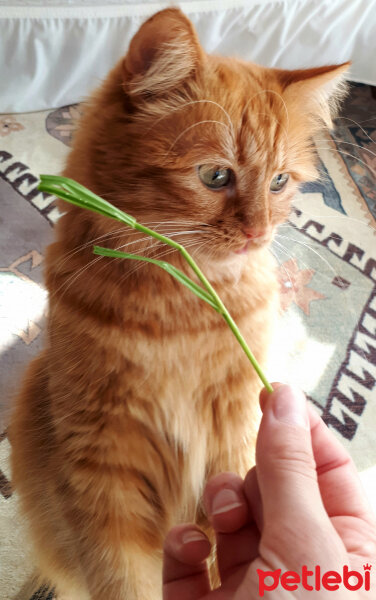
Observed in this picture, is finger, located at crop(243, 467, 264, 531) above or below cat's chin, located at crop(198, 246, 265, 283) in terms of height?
below

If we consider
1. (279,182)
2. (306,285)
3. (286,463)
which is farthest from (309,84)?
(306,285)

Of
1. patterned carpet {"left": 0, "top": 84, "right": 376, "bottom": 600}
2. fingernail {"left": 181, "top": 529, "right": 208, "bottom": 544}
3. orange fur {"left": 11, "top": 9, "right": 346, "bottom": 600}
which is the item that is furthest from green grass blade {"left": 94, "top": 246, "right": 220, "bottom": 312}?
patterned carpet {"left": 0, "top": 84, "right": 376, "bottom": 600}

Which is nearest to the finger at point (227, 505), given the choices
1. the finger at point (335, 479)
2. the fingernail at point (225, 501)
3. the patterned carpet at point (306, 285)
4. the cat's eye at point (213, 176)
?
the fingernail at point (225, 501)

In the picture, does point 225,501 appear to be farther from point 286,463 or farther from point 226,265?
point 226,265

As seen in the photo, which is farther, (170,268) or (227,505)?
(227,505)

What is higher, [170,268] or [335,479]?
[170,268]

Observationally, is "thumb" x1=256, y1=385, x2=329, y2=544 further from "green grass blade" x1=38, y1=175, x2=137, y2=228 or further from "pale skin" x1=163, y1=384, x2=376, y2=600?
"green grass blade" x1=38, y1=175, x2=137, y2=228
